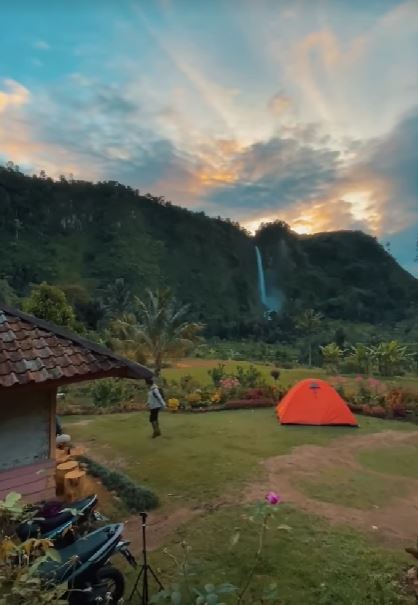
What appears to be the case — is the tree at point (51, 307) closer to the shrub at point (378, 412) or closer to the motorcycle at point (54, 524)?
the shrub at point (378, 412)

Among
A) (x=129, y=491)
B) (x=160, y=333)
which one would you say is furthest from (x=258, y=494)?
(x=160, y=333)

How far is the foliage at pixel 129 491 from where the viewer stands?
275 inches

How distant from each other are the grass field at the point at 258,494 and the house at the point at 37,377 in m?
1.87

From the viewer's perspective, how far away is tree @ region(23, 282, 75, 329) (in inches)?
865

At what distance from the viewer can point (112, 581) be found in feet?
14.3

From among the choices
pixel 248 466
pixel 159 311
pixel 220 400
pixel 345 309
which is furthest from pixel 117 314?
pixel 345 309

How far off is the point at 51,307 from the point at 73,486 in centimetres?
1693

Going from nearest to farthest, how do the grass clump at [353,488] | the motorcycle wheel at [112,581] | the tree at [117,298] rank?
the motorcycle wheel at [112,581], the grass clump at [353,488], the tree at [117,298]

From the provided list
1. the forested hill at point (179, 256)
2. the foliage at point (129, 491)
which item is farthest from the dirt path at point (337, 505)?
the forested hill at point (179, 256)

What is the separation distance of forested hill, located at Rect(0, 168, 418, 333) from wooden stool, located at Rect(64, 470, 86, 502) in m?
43.4

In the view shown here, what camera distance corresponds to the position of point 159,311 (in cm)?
2111

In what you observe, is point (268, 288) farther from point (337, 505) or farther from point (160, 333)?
point (337, 505)

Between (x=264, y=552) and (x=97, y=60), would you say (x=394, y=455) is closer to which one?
(x=264, y=552)

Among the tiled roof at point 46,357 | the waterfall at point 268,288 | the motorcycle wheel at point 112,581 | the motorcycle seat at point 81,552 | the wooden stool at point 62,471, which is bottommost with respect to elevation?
the motorcycle wheel at point 112,581
